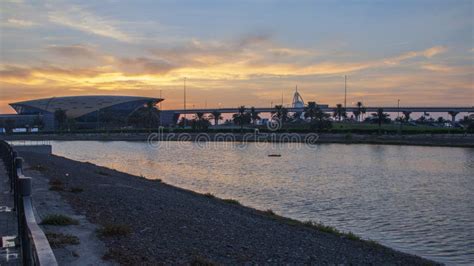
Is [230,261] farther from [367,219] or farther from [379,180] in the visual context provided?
[379,180]

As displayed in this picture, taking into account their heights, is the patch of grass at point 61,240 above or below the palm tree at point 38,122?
below

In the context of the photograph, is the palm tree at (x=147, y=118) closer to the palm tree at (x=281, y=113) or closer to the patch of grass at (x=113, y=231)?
the palm tree at (x=281, y=113)

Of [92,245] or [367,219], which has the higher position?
[92,245]

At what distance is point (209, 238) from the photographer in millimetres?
11258

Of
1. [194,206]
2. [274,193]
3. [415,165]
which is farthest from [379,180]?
[194,206]

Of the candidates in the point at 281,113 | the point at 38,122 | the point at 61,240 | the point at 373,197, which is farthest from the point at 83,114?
the point at 61,240

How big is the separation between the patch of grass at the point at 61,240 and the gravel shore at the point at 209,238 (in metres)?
0.62

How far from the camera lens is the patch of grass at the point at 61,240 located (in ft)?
28.8

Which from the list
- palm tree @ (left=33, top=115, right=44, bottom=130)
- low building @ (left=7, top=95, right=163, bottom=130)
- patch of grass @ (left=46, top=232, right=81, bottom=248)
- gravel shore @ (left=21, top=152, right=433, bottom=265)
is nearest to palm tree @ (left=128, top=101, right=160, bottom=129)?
low building @ (left=7, top=95, right=163, bottom=130)

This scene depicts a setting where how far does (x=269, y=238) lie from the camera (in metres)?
12.2

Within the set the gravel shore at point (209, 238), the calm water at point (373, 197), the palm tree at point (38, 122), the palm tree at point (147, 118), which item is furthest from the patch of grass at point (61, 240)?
the palm tree at point (38, 122)

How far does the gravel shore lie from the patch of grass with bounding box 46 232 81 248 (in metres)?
0.62

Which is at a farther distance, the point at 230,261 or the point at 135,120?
the point at 135,120

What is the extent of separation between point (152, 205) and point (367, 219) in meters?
8.36
